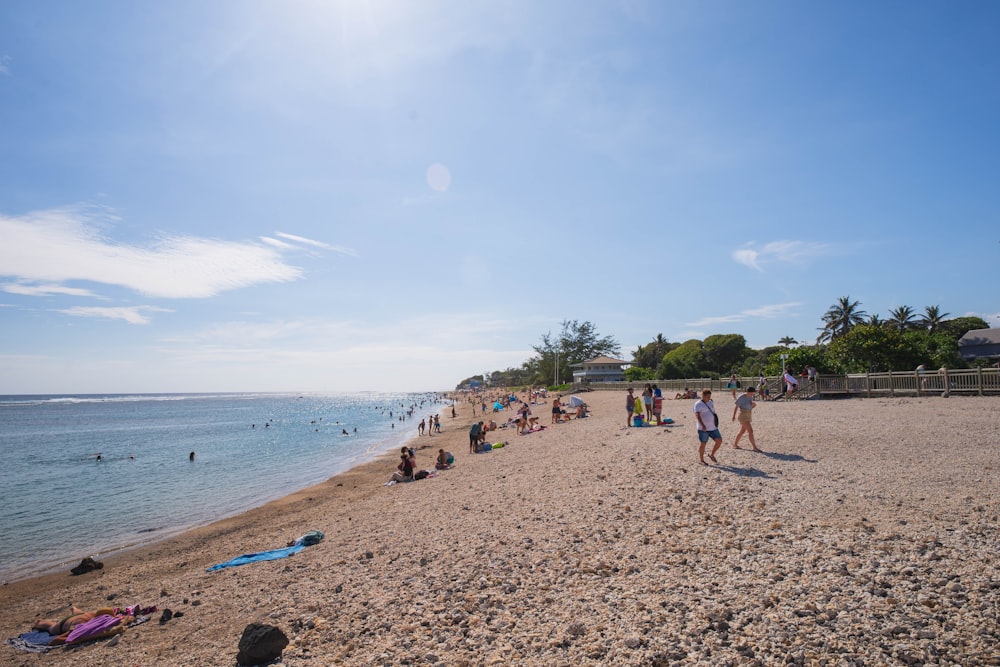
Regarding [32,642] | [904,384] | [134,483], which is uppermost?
[904,384]

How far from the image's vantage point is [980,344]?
194 feet

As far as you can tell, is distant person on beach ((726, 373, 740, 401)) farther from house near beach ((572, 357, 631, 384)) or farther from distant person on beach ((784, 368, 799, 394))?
house near beach ((572, 357, 631, 384))

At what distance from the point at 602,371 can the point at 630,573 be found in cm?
6788

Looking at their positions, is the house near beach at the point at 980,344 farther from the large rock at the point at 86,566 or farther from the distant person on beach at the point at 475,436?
the large rock at the point at 86,566

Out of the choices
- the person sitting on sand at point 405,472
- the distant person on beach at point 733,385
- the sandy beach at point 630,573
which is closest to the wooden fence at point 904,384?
the distant person on beach at point 733,385

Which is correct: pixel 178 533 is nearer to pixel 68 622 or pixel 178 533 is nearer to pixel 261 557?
pixel 261 557

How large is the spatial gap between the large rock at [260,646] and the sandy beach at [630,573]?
0.17 m

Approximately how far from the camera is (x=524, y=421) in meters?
25.8

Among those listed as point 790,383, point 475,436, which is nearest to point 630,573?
point 475,436

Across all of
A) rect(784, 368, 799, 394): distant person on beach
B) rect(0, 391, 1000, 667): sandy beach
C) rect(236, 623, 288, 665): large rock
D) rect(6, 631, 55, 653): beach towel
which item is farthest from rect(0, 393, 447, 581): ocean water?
rect(784, 368, 799, 394): distant person on beach

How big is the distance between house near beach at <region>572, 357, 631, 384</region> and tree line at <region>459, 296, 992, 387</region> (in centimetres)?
258

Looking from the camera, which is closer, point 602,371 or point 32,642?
point 32,642

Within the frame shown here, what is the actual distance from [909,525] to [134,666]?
10.4 m

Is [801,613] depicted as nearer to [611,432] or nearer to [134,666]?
[134,666]
